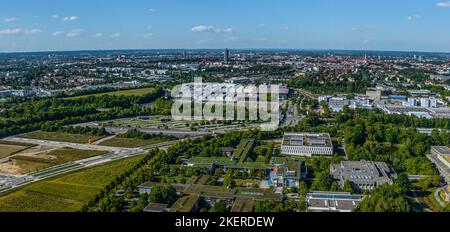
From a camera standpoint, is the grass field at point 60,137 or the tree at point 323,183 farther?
the grass field at point 60,137

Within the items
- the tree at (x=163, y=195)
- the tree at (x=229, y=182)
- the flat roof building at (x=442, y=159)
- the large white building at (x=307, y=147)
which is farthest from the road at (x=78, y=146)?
the flat roof building at (x=442, y=159)

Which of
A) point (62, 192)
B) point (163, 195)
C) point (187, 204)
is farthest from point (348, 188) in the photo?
point (62, 192)

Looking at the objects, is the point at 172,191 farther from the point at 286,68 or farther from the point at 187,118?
the point at 286,68

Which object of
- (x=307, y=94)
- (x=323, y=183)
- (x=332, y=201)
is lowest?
(x=332, y=201)

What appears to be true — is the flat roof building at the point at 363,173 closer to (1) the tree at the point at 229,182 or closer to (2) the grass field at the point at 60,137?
(1) the tree at the point at 229,182

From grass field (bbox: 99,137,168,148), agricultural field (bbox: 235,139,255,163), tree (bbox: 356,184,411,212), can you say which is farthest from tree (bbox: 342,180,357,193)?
grass field (bbox: 99,137,168,148)

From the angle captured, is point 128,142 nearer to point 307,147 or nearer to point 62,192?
point 62,192
